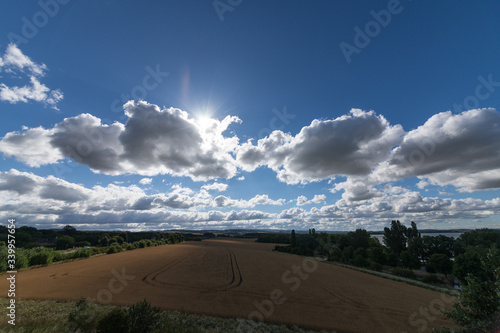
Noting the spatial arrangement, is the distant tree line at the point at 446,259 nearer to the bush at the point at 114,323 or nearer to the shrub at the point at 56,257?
the bush at the point at 114,323

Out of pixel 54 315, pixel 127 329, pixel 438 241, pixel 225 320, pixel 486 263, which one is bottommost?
pixel 438 241

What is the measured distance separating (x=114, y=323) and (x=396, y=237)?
352 ft

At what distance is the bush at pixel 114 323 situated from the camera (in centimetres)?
1495

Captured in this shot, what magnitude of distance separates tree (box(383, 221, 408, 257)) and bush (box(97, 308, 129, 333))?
343 feet

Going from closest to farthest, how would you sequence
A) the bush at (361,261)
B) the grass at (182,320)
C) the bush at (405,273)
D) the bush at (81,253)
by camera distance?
the grass at (182,320) → the bush at (405,273) → the bush at (361,261) → the bush at (81,253)

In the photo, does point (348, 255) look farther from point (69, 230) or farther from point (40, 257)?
point (69, 230)

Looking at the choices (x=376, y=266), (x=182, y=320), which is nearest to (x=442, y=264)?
(x=376, y=266)

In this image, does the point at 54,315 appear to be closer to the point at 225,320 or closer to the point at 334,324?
the point at 225,320

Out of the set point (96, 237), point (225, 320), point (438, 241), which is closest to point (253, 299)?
point (225, 320)

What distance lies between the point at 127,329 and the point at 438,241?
349ft

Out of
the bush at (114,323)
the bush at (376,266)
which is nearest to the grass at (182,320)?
the bush at (114,323)

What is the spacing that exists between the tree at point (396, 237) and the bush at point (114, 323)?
105 m

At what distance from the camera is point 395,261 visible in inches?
2928

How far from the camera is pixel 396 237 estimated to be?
89688mm
